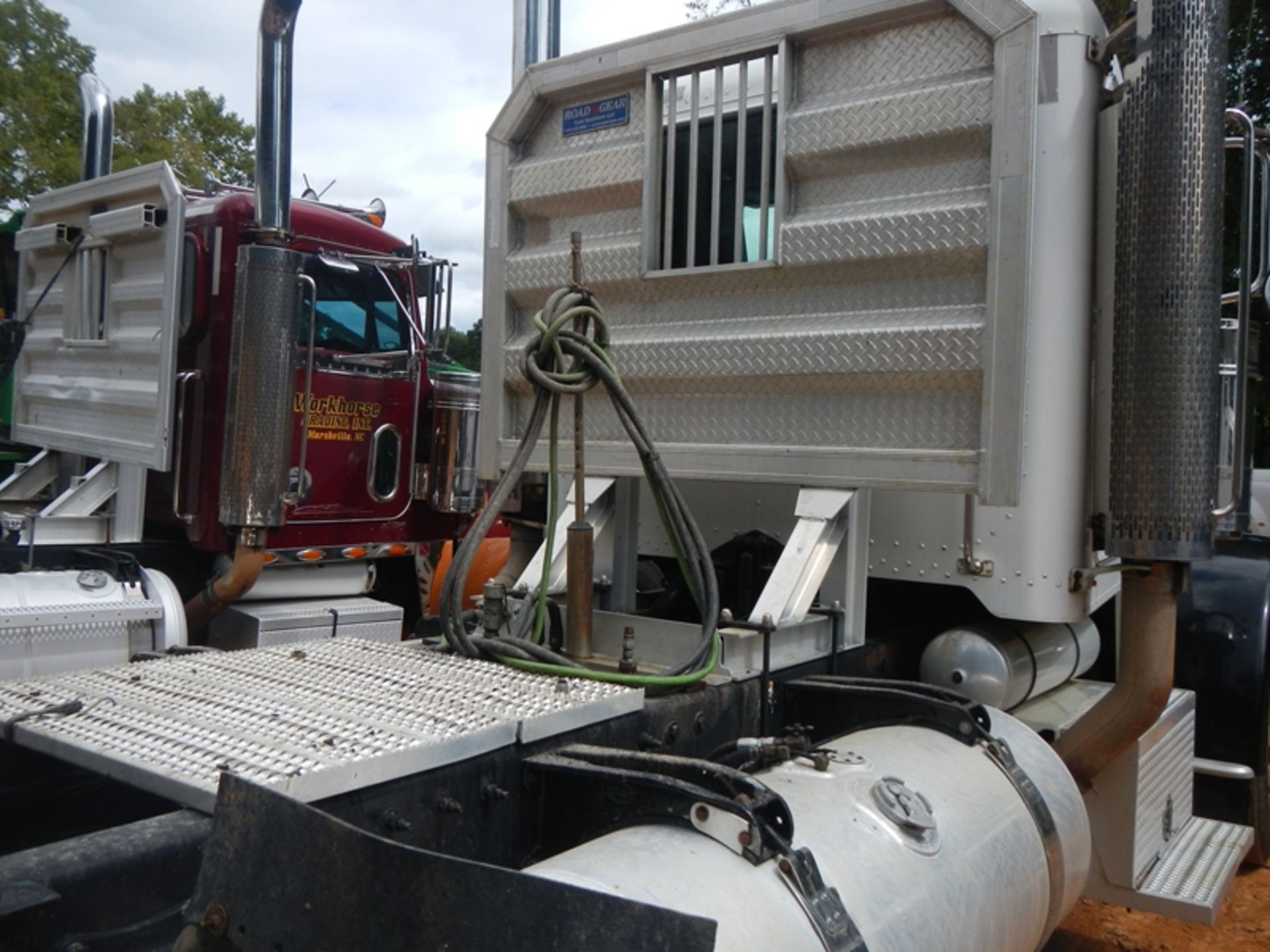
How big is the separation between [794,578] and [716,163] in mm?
1292

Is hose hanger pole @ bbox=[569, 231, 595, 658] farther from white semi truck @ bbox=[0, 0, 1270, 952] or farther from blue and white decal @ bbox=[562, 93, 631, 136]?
blue and white decal @ bbox=[562, 93, 631, 136]

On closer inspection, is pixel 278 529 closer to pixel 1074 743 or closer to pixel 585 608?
pixel 585 608

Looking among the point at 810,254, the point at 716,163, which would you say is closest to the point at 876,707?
the point at 810,254

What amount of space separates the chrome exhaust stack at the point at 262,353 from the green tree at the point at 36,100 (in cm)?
1243

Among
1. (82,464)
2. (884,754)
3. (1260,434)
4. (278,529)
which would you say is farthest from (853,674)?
(1260,434)

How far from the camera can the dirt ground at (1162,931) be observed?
405 centimetres

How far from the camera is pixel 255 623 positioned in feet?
18.3

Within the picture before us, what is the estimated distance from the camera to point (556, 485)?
10.1 feet

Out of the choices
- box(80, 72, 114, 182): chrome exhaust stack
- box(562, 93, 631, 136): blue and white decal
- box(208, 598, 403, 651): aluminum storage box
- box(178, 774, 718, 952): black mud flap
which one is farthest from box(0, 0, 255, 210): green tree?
box(178, 774, 718, 952): black mud flap

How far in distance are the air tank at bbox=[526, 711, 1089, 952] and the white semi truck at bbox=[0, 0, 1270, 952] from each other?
0.03ft

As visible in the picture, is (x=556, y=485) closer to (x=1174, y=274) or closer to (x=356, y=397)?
(x=1174, y=274)

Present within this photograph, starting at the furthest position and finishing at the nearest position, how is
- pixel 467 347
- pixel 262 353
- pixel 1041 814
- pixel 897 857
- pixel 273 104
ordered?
pixel 467 347
pixel 262 353
pixel 273 104
pixel 1041 814
pixel 897 857

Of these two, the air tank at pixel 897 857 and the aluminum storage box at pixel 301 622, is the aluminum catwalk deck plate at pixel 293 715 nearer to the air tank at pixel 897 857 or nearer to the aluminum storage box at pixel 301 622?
the air tank at pixel 897 857

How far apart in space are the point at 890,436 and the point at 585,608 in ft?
3.19
